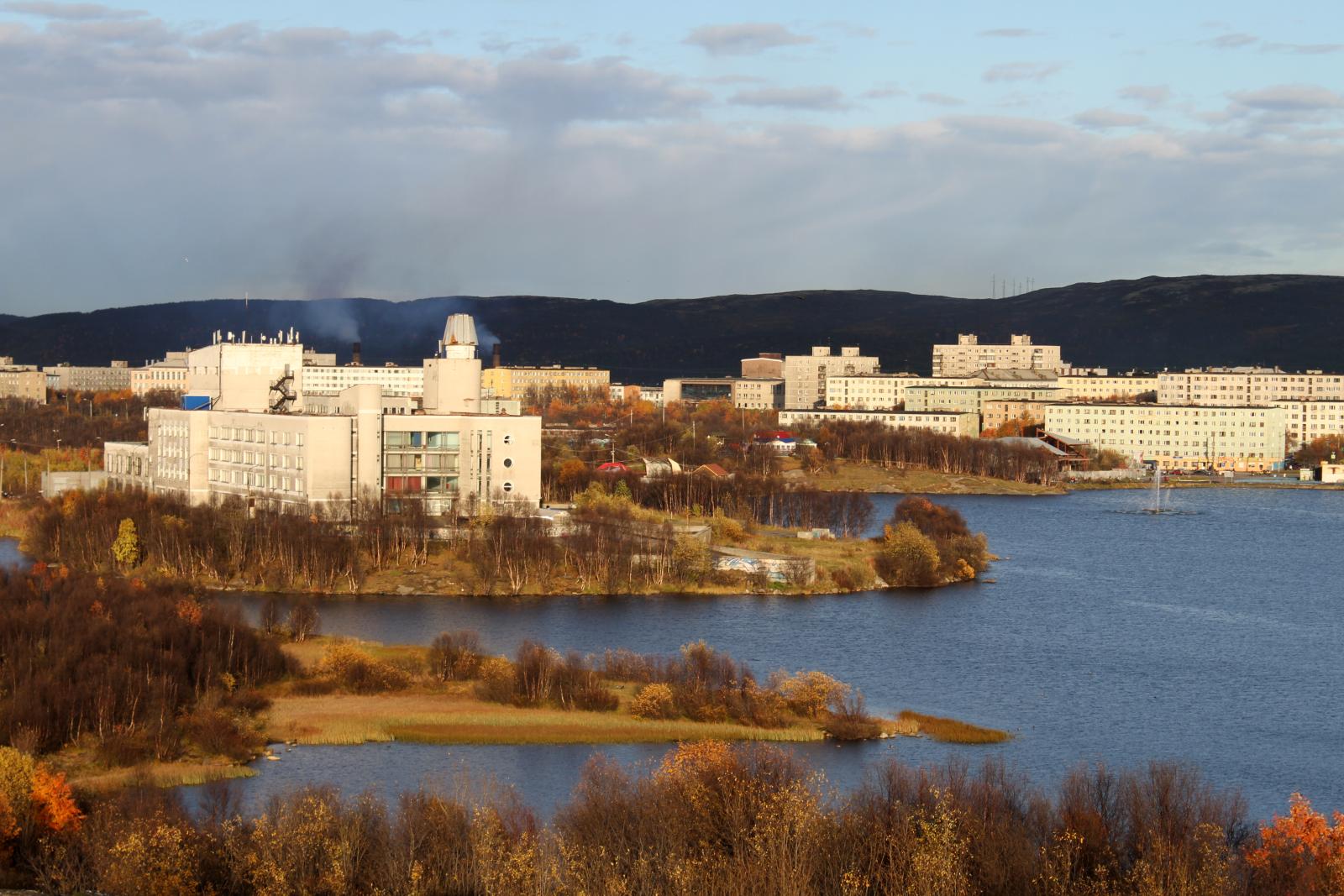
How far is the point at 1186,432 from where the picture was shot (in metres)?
77.8

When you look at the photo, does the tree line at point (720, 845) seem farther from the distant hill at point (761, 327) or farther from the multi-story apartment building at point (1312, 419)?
the distant hill at point (761, 327)

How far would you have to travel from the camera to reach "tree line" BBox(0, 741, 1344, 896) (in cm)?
1228

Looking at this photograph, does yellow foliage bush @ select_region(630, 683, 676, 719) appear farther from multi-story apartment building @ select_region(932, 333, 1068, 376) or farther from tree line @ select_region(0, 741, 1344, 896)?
multi-story apartment building @ select_region(932, 333, 1068, 376)

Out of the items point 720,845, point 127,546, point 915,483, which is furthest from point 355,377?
point 720,845

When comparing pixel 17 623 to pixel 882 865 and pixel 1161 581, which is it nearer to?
pixel 882 865

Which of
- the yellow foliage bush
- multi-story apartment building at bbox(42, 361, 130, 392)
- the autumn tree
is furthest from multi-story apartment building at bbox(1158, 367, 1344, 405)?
the yellow foliage bush

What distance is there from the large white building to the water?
5.77m

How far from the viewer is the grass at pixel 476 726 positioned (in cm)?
1914

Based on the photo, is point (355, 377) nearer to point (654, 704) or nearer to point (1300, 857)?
point (654, 704)

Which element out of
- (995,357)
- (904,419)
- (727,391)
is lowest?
(904,419)

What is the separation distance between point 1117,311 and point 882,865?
526 ft

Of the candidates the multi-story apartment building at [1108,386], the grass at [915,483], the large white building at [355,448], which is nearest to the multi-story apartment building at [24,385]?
the grass at [915,483]

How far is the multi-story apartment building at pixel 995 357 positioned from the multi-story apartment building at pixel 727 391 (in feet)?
50.4

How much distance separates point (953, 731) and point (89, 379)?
293ft
